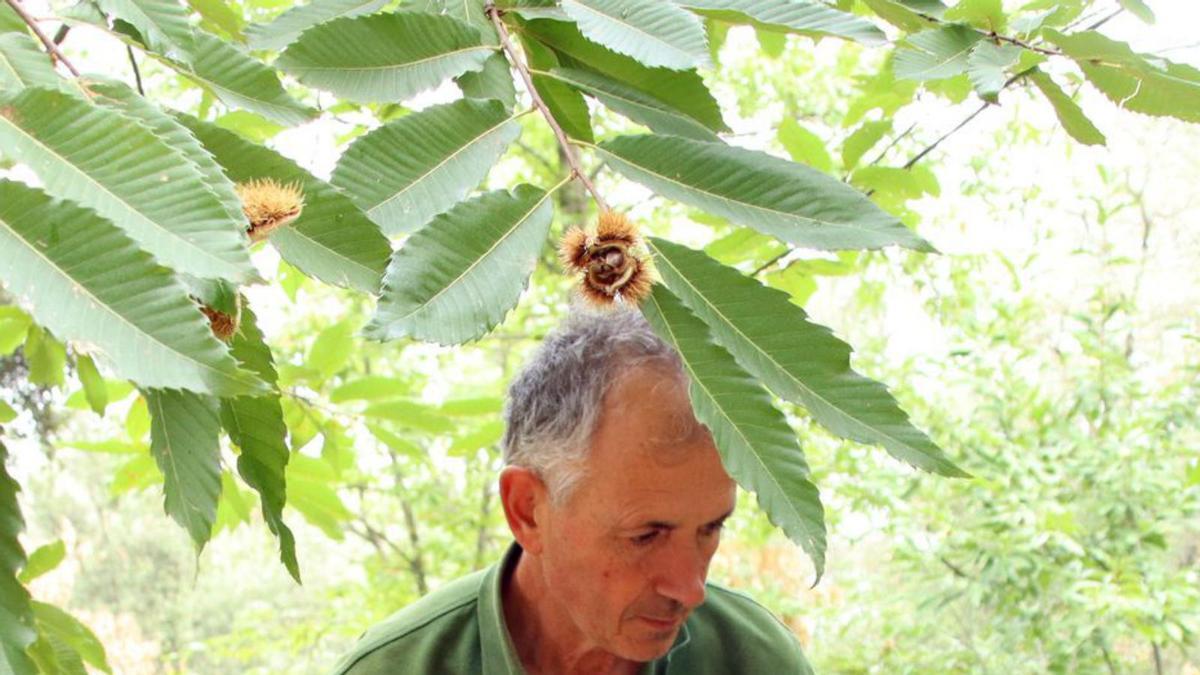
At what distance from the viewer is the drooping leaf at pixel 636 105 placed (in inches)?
31.2

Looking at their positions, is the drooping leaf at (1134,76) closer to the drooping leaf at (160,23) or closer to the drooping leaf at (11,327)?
the drooping leaf at (160,23)

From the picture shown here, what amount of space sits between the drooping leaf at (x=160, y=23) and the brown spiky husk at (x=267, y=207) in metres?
0.13

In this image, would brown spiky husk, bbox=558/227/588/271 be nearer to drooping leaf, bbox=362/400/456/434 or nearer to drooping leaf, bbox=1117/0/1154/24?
drooping leaf, bbox=1117/0/1154/24

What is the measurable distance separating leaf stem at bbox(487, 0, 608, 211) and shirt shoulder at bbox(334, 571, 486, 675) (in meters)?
0.88

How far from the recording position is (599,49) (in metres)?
0.85

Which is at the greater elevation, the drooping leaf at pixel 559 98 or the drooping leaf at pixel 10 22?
the drooping leaf at pixel 10 22

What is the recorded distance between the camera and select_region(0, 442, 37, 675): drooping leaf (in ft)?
1.67

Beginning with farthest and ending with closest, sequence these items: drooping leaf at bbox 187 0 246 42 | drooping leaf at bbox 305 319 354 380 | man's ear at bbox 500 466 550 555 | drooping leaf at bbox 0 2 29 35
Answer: drooping leaf at bbox 305 319 354 380 → man's ear at bbox 500 466 550 555 → drooping leaf at bbox 187 0 246 42 → drooping leaf at bbox 0 2 29 35

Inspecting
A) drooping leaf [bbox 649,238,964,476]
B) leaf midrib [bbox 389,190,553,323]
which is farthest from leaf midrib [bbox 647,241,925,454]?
leaf midrib [bbox 389,190,553,323]

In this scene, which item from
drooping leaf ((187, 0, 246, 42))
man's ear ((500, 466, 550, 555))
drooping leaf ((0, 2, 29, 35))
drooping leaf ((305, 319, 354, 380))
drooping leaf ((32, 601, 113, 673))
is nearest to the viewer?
drooping leaf ((0, 2, 29, 35))

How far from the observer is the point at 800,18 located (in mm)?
752

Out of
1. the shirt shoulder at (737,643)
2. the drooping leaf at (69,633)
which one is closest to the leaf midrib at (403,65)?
the drooping leaf at (69,633)

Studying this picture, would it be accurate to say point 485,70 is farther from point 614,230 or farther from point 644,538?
point 644,538

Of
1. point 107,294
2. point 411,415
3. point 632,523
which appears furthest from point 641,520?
point 107,294
